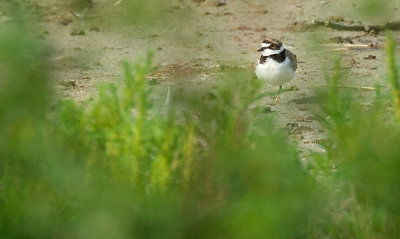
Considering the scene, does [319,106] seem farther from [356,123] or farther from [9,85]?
[9,85]

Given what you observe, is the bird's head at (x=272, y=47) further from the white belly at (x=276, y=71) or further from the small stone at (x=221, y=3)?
the small stone at (x=221, y=3)

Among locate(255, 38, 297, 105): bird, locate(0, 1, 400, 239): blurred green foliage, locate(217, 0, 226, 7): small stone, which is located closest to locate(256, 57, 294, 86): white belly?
locate(255, 38, 297, 105): bird

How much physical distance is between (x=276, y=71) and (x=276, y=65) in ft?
0.15

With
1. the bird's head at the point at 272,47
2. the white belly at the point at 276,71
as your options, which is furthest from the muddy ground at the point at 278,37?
the bird's head at the point at 272,47

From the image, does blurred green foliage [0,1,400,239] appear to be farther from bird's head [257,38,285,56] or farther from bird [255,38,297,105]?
bird's head [257,38,285,56]

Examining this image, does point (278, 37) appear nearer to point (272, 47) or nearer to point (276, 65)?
point (272, 47)

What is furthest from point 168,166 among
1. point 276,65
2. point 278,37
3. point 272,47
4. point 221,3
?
point 221,3

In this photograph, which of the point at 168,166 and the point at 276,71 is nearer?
the point at 168,166

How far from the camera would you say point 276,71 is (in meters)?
7.53

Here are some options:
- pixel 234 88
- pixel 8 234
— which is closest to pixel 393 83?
pixel 234 88

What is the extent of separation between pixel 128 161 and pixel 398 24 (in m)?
7.45

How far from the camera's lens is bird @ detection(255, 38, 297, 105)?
297 inches

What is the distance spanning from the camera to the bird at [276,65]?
755cm

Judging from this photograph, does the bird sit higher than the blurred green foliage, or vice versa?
the blurred green foliage
